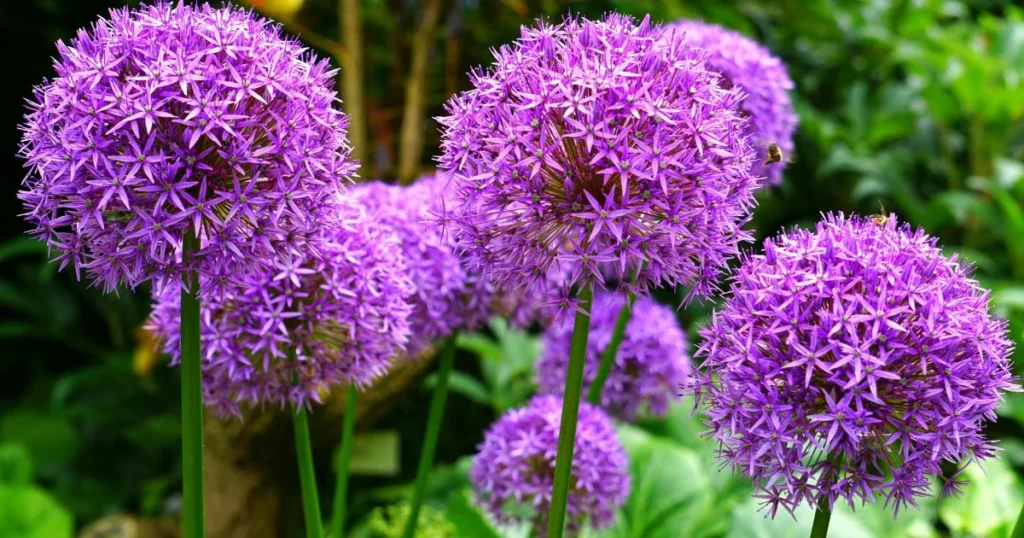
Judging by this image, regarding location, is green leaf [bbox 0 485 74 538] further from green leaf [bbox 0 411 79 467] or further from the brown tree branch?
the brown tree branch

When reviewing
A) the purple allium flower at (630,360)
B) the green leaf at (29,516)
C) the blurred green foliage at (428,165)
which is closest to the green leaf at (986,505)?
the blurred green foliage at (428,165)

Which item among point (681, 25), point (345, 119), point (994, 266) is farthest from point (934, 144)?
point (345, 119)

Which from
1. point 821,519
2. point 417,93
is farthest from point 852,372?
point 417,93

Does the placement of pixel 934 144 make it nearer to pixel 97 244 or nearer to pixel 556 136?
pixel 556 136

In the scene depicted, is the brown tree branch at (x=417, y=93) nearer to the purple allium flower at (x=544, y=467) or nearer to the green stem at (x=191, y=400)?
the purple allium flower at (x=544, y=467)

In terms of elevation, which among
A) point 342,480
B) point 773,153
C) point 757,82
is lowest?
point 342,480

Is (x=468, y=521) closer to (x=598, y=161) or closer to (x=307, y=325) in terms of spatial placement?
(x=307, y=325)
